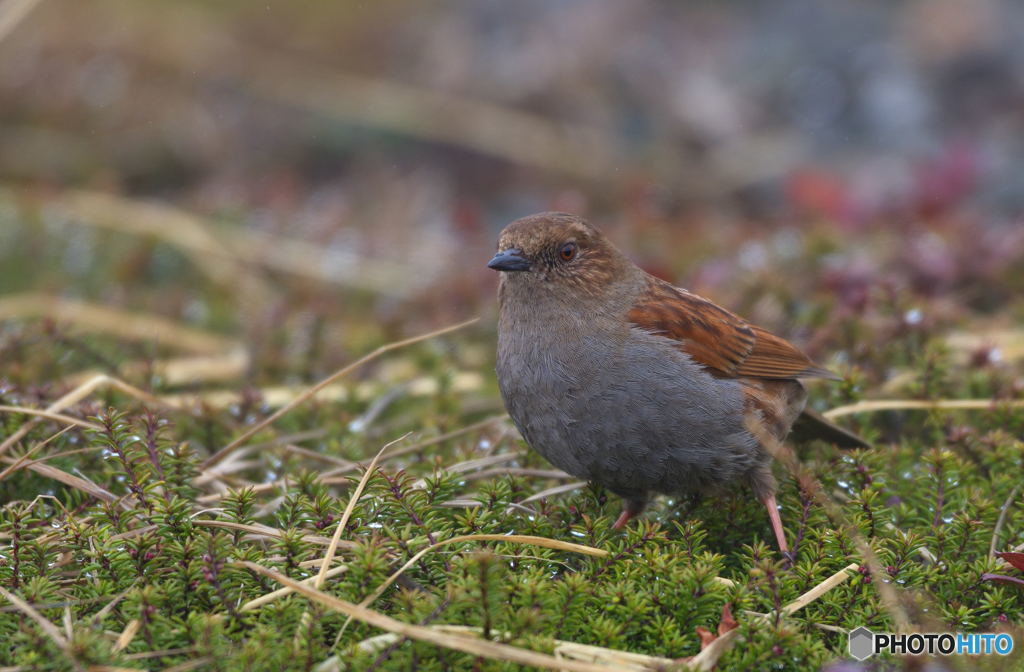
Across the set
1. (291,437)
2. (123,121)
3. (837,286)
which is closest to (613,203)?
(837,286)

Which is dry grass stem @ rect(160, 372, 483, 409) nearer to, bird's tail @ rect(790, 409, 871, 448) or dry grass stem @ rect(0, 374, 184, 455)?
dry grass stem @ rect(0, 374, 184, 455)

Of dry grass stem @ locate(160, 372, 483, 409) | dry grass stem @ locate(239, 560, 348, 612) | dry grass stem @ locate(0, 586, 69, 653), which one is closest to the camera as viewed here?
dry grass stem @ locate(0, 586, 69, 653)

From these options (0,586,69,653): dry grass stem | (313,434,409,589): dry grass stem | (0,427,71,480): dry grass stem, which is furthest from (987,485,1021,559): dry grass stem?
(0,427,71,480): dry grass stem

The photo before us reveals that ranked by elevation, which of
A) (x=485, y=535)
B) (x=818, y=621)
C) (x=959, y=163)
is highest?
(x=959, y=163)

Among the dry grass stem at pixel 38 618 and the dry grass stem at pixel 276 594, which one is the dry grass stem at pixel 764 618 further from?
the dry grass stem at pixel 38 618

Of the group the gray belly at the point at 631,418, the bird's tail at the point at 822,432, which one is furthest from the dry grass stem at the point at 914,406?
the gray belly at the point at 631,418

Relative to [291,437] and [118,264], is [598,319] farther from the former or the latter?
[118,264]
